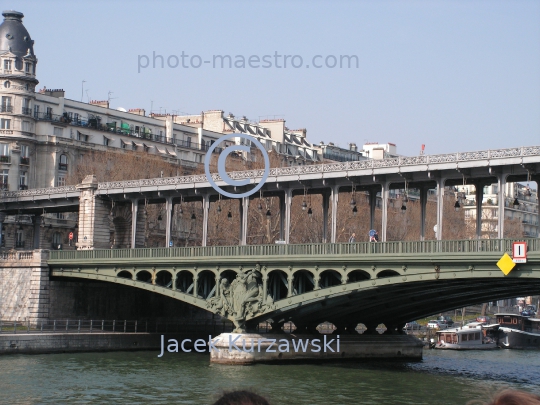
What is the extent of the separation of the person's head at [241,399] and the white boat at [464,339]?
240 feet

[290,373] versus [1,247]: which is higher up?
[1,247]

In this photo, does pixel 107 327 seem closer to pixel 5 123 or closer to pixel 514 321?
pixel 5 123

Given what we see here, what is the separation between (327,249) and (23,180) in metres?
54.0

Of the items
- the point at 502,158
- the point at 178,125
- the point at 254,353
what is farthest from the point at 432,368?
the point at 178,125

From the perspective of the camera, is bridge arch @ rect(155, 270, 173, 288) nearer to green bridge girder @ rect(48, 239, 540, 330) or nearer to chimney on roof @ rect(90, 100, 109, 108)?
green bridge girder @ rect(48, 239, 540, 330)

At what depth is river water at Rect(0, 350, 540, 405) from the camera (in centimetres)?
3822

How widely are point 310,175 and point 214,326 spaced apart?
2040cm

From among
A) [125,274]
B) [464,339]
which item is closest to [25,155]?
[125,274]

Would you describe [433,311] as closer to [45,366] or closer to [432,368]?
[432,368]

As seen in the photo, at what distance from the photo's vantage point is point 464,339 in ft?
253

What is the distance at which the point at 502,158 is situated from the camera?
144 ft

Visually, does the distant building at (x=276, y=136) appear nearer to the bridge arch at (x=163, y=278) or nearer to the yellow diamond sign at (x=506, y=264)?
the bridge arch at (x=163, y=278)

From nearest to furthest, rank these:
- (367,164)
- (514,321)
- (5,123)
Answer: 1. (367,164)
2. (514,321)
3. (5,123)

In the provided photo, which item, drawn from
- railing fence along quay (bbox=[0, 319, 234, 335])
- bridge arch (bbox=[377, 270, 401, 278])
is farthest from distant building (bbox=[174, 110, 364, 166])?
bridge arch (bbox=[377, 270, 401, 278])
